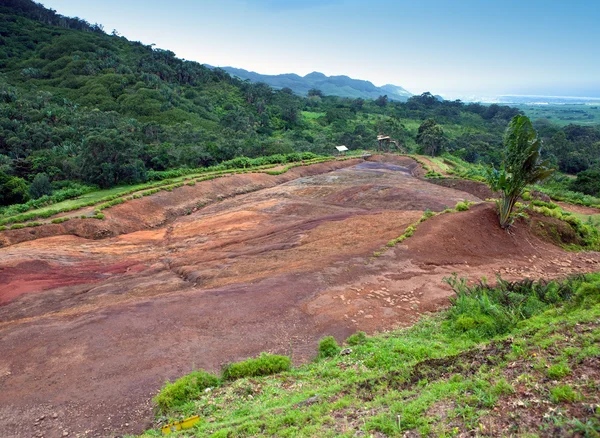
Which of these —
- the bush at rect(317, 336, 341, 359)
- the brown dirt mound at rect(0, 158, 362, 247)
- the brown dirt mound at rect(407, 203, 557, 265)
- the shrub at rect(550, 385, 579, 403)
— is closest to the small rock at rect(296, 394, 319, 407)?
the bush at rect(317, 336, 341, 359)

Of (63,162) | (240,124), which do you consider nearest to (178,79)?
(240,124)

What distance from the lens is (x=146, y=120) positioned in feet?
195

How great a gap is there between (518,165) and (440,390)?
11.0 m

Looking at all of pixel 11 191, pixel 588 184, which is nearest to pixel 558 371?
pixel 11 191

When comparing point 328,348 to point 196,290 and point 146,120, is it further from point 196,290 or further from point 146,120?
point 146,120

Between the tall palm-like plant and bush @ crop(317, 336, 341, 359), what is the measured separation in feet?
31.7

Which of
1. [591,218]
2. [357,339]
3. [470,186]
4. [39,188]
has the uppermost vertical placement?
[39,188]

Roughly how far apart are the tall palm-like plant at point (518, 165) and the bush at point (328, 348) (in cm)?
965

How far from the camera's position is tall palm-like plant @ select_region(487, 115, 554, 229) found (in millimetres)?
13062

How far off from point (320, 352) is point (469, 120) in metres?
102

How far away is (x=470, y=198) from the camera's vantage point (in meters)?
22.4

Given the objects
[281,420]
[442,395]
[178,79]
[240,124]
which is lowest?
[281,420]

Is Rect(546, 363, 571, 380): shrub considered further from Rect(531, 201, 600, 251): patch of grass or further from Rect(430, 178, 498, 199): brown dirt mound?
Rect(430, 178, 498, 199): brown dirt mound

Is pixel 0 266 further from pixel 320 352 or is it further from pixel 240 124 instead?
pixel 240 124
